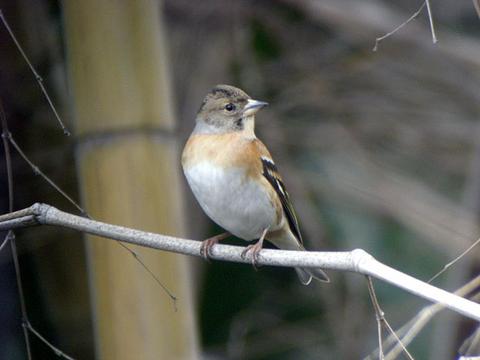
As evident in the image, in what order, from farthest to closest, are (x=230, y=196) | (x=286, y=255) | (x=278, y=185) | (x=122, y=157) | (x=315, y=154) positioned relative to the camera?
(x=315, y=154) → (x=278, y=185) → (x=230, y=196) → (x=122, y=157) → (x=286, y=255)

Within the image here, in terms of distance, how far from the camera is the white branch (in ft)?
6.45

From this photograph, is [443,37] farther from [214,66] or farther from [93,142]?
[93,142]

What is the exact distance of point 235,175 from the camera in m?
3.26

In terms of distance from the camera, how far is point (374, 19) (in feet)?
16.9

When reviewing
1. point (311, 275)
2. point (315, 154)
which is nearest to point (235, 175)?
point (311, 275)

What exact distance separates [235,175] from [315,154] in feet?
7.73

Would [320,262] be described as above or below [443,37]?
below

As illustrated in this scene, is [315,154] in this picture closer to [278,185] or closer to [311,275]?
[311,275]

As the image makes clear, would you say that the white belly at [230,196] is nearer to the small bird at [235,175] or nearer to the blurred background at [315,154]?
the small bird at [235,175]

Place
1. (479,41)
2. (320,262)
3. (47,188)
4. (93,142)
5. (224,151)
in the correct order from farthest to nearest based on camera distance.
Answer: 1. (479,41)
2. (47,188)
3. (224,151)
4. (93,142)
5. (320,262)

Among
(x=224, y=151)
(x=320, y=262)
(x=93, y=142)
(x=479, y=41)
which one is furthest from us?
(x=479, y=41)

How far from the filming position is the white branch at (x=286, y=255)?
196cm

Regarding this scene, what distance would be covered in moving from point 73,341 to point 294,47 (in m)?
2.21

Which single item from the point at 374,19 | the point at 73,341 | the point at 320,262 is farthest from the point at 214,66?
the point at 320,262
